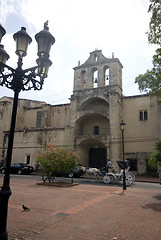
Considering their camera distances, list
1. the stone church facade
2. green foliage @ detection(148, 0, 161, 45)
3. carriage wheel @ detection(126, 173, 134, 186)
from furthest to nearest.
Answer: the stone church facade < carriage wheel @ detection(126, 173, 134, 186) < green foliage @ detection(148, 0, 161, 45)

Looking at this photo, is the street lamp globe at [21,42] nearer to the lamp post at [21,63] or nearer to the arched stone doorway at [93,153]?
the lamp post at [21,63]

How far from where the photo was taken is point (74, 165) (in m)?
14.4

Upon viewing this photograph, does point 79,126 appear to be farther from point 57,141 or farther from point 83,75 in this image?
point 83,75

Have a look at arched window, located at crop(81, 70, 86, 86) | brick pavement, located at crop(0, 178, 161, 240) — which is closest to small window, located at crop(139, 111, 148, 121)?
arched window, located at crop(81, 70, 86, 86)

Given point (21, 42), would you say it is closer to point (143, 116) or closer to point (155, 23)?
point (155, 23)

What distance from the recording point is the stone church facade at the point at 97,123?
981 inches

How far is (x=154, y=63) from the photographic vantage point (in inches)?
492

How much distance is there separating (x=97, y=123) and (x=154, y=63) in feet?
57.1

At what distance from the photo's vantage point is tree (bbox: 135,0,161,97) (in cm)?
1035

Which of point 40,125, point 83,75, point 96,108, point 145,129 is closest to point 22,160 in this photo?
point 40,125

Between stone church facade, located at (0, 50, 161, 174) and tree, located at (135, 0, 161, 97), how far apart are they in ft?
37.4

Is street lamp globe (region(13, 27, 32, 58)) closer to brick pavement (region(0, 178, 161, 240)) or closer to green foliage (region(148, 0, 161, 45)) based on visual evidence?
brick pavement (region(0, 178, 161, 240))

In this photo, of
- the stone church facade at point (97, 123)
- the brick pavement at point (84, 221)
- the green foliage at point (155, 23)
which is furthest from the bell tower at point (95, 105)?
the brick pavement at point (84, 221)

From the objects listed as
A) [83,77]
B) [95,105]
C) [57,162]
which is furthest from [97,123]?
[57,162]
